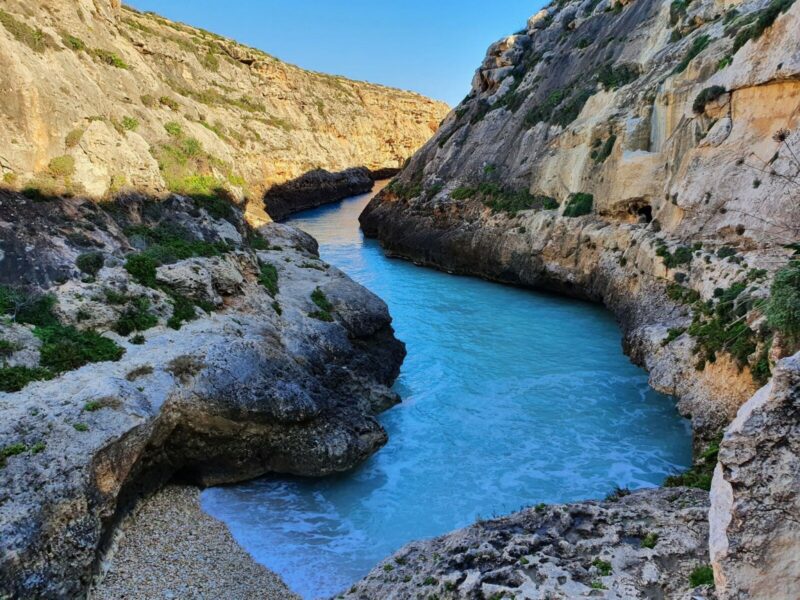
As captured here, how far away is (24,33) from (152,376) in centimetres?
1386

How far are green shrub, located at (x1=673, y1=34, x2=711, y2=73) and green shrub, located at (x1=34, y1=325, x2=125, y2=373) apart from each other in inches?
893

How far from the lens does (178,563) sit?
8.52m

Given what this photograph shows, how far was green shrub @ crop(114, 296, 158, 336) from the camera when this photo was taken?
11766 millimetres

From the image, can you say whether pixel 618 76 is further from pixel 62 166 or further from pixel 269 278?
pixel 62 166

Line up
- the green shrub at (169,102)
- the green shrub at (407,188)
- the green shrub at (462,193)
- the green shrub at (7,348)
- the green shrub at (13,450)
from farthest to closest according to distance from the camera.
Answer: the green shrub at (407,188) < the green shrub at (462,193) < the green shrub at (169,102) < the green shrub at (7,348) < the green shrub at (13,450)

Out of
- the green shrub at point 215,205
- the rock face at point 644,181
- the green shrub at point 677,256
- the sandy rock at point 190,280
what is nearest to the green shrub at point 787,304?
the rock face at point 644,181

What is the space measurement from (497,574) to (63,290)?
1083 cm

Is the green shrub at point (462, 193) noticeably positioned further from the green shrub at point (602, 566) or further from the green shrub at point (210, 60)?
the green shrub at point (210, 60)

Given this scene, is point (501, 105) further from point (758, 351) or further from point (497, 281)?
point (758, 351)

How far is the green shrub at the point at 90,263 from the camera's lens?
12484 mm

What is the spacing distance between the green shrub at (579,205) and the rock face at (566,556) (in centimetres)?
1913

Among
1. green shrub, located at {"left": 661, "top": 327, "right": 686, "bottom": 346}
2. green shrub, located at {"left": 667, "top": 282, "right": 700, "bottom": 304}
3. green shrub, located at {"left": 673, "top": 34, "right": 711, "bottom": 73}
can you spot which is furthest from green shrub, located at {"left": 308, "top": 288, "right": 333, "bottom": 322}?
green shrub, located at {"left": 673, "top": 34, "right": 711, "bottom": 73}

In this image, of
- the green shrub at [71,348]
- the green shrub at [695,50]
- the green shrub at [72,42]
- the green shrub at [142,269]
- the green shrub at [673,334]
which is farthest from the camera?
the green shrub at [695,50]

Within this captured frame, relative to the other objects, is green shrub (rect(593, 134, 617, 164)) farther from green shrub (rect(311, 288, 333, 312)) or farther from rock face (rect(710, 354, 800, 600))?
rock face (rect(710, 354, 800, 600))
